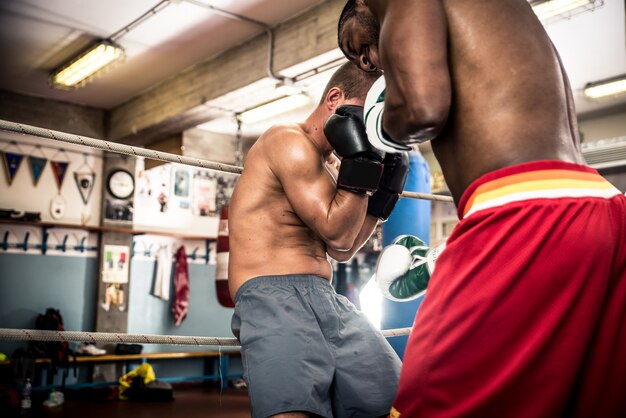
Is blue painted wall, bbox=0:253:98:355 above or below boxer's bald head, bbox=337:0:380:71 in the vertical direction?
below

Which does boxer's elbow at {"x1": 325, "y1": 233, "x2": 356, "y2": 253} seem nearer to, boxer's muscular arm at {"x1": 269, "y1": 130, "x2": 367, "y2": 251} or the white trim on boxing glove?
boxer's muscular arm at {"x1": 269, "y1": 130, "x2": 367, "y2": 251}

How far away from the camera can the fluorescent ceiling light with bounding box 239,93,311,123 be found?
5.92 m

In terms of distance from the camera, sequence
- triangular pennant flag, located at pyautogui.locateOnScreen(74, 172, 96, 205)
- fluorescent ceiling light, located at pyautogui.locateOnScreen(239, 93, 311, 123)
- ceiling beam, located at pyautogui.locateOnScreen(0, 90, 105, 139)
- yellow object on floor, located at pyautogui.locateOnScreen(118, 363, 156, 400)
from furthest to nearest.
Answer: triangular pennant flag, located at pyautogui.locateOnScreen(74, 172, 96, 205) → ceiling beam, located at pyautogui.locateOnScreen(0, 90, 105, 139) → yellow object on floor, located at pyautogui.locateOnScreen(118, 363, 156, 400) → fluorescent ceiling light, located at pyautogui.locateOnScreen(239, 93, 311, 123)

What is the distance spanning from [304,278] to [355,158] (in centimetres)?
35

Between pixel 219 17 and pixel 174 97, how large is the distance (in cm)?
154

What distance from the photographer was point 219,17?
16.4ft

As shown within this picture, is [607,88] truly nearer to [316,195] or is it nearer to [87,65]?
[87,65]

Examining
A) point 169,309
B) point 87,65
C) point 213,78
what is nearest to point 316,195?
point 213,78

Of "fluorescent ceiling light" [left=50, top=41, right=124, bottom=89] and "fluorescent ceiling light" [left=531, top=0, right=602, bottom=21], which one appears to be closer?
"fluorescent ceiling light" [left=531, top=0, right=602, bottom=21]

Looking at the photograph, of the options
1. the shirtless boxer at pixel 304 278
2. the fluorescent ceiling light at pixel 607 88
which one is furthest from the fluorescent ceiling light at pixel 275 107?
the shirtless boxer at pixel 304 278

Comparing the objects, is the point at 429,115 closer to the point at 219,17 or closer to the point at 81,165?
the point at 219,17

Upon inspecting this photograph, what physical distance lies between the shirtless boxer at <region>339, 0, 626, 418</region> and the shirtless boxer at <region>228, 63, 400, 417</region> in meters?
0.44

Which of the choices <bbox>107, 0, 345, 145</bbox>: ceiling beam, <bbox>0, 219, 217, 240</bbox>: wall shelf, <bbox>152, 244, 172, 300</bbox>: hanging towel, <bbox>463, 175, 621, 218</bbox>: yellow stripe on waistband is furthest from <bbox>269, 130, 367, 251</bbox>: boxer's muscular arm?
<bbox>152, 244, 172, 300</bbox>: hanging towel

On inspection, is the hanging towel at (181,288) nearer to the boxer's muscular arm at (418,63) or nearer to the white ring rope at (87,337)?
the white ring rope at (87,337)
